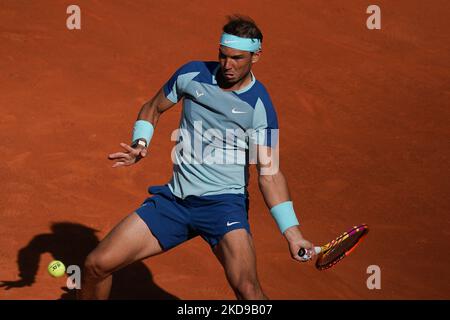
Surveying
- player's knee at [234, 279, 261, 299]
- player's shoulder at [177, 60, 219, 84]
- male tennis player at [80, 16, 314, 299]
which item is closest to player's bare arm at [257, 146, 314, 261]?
male tennis player at [80, 16, 314, 299]

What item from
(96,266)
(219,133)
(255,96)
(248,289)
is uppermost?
(255,96)

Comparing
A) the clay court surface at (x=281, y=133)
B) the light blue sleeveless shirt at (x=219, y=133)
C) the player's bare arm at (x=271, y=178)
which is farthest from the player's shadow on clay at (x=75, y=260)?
the player's bare arm at (x=271, y=178)

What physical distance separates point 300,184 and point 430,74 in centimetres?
405

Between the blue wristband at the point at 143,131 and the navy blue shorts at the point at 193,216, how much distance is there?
44 cm

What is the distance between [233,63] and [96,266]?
5.68 feet

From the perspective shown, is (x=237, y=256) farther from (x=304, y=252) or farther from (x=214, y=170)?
(x=214, y=170)

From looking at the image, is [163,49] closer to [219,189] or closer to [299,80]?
[299,80]

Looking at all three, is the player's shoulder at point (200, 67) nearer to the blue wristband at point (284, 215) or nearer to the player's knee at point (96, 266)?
the blue wristband at point (284, 215)

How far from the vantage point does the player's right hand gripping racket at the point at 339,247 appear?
6.97 metres

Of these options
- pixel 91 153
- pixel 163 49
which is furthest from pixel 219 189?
pixel 163 49

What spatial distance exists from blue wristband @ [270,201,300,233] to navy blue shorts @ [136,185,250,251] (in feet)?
0.74

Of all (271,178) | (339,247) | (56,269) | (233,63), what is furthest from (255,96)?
(56,269)

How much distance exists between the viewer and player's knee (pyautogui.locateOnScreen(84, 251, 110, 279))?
6.90 metres

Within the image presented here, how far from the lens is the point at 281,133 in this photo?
11.9 metres
